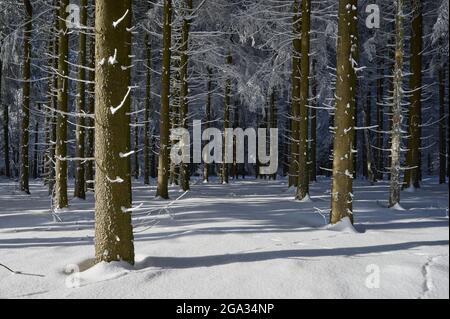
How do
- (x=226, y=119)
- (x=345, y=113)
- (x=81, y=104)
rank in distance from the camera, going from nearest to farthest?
(x=345, y=113) < (x=81, y=104) < (x=226, y=119)

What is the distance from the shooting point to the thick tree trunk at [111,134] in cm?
498

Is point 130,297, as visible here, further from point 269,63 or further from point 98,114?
point 269,63

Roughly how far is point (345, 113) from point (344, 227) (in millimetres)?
2100

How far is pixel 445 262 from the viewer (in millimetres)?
4945

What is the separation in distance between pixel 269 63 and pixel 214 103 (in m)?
10.3

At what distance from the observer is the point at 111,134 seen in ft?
16.4

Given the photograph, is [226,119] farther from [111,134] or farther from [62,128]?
[111,134]

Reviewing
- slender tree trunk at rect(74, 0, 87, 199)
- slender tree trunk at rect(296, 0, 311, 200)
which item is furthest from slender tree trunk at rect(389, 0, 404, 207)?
slender tree trunk at rect(74, 0, 87, 199)

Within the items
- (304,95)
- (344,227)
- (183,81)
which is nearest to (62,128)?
(183,81)

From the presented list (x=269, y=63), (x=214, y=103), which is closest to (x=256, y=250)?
(x=269, y=63)

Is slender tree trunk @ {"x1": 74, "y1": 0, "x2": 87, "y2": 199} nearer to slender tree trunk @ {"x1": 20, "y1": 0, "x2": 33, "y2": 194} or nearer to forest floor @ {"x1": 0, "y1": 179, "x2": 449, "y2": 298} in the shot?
slender tree trunk @ {"x1": 20, "y1": 0, "x2": 33, "y2": 194}
